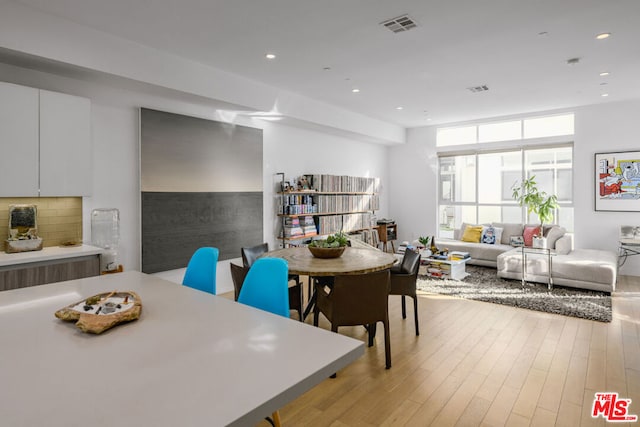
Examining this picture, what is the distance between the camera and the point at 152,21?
3.30 meters

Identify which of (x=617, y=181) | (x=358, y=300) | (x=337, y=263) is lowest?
(x=358, y=300)

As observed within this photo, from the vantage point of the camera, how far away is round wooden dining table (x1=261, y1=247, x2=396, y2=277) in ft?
9.83

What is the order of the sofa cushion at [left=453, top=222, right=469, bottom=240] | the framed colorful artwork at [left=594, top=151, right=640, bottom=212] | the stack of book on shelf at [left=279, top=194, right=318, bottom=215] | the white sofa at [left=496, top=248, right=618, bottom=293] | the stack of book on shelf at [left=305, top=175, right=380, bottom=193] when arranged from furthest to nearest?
the sofa cushion at [left=453, top=222, right=469, bottom=240] < the stack of book on shelf at [left=305, top=175, right=380, bottom=193] < the framed colorful artwork at [left=594, top=151, right=640, bottom=212] < the stack of book on shelf at [left=279, top=194, right=318, bottom=215] < the white sofa at [left=496, top=248, right=618, bottom=293]

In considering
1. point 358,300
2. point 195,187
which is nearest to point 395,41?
point 358,300

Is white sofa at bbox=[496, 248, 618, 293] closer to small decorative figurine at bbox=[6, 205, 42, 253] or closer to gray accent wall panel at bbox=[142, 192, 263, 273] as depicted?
gray accent wall panel at bbox=[142, 192, 263, 273]

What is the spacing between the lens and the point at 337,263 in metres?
3.32

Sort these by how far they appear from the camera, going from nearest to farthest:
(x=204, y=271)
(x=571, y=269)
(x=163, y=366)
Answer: (x=163, y=366) < (x=204, y=271) < (x=571, y=269)

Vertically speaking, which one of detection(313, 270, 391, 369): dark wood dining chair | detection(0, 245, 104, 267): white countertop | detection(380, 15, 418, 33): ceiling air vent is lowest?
detection(313, 270, 391, 369): dark wood dining chair

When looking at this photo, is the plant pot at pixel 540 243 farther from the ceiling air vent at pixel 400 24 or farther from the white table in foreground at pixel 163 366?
the white table in foreground at pixel 163 366

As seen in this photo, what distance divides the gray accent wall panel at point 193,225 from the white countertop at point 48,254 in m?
0.83

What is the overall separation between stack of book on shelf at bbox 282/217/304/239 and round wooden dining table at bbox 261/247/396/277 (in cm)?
203

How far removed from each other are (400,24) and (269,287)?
2772mm

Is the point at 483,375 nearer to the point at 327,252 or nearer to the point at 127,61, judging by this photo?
the point at 327,252

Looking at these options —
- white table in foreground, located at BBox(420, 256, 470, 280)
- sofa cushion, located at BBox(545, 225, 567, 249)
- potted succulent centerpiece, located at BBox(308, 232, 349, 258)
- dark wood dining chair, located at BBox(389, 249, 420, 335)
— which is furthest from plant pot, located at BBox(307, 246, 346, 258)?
sofa cushion, located at BBox(545, 225, 567, 249)
